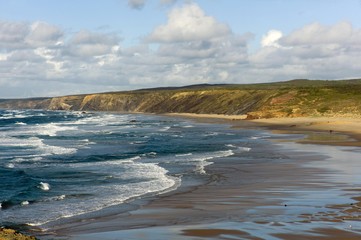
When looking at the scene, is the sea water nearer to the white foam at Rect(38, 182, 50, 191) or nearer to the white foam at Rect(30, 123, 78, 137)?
the white foam at Rect(38, 182, 50, 191)

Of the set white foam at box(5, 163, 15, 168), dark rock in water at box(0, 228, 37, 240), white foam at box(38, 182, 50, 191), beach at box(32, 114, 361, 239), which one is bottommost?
white foam at box(5, 163, 15, 168)

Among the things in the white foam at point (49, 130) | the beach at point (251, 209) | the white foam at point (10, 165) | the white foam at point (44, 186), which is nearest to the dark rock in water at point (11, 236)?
the beach at point (251, 209)

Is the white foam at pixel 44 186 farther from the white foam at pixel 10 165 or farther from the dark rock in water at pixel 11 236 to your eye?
the dark rock in water at pixel 11 236

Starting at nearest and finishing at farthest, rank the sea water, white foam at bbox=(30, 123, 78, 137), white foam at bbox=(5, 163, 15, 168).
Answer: the sea water → white foam at bbox=(5, 163, 15, 168) → white foam at bbox=(30, 123, 78, 137)

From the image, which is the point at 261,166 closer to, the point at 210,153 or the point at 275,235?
the point at 210,153

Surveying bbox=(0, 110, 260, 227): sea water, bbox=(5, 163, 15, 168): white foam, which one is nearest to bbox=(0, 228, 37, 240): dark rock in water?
bbox=(0, 110, 260, 227): sea water

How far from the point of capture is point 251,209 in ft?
63.3

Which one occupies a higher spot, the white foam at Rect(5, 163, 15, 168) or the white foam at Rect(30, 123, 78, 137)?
the white foam at Rect(5, 163, 15, 168)

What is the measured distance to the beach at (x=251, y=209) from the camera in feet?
50.6

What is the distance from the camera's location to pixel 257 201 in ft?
69.2

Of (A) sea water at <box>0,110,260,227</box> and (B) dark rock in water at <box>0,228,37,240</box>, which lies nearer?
(B) dark rock in water at <box>0,228,37,240</box>

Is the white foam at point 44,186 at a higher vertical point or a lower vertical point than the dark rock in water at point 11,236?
lower

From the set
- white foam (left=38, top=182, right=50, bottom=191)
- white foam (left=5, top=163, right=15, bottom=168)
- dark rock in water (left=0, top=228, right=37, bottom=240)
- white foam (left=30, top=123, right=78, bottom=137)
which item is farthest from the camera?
white foam (left=30, top=123, right=78, bottom=137)

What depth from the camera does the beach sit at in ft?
50.6
